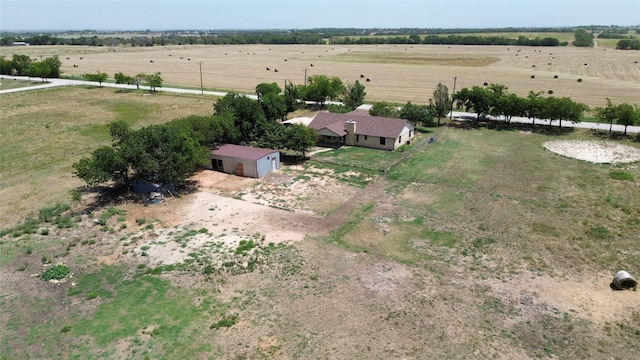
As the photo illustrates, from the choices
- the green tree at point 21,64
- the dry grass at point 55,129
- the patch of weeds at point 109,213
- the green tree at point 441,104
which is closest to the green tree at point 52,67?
the green tree at point 21,64

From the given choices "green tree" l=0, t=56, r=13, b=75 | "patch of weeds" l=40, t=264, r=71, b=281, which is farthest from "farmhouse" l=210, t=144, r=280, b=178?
"green tree" l=0, t=56, r=13, b=75

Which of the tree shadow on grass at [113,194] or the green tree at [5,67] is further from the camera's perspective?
the green tree at [5,67]

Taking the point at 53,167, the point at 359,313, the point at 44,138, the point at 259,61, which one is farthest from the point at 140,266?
the point at 259,61

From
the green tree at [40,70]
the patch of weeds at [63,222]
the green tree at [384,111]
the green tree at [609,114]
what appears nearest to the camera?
A: the patch of weeds at [63,222]

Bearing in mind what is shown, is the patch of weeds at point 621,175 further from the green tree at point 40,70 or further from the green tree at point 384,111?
the green tree at point 40,70

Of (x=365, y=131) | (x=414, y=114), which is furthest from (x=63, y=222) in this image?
(x=414, y=114)

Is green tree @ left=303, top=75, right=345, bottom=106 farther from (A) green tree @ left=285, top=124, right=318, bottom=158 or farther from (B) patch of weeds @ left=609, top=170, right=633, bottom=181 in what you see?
(B) patch of weeds @ left=609, top=170, right=633, bottom=181
